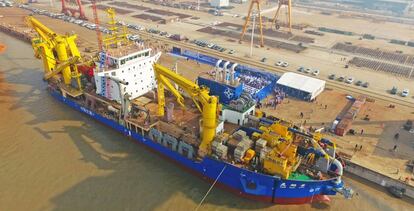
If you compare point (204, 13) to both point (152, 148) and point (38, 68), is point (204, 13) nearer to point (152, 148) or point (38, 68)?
point (38, 68)

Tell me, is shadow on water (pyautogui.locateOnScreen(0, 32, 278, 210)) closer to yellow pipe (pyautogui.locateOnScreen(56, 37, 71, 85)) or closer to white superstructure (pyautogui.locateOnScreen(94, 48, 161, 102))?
yellow pipe (pyautogui.locateOnScreen(56, 37, 71, 85))

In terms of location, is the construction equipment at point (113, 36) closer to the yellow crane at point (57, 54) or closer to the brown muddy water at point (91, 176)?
the yellow crane at point (57, 54)

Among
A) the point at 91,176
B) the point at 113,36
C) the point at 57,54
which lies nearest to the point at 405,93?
the point at 113,36

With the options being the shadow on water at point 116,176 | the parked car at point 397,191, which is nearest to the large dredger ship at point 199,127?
the shadow on water at point 116,176

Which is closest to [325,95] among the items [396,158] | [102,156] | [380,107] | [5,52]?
[380,107]

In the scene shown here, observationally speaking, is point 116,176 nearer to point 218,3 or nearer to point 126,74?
point 126,74

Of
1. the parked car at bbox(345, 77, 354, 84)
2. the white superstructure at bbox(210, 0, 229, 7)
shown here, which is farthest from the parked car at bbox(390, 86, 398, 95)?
the white superstructure at bbox(210, 0, 229, 7)
